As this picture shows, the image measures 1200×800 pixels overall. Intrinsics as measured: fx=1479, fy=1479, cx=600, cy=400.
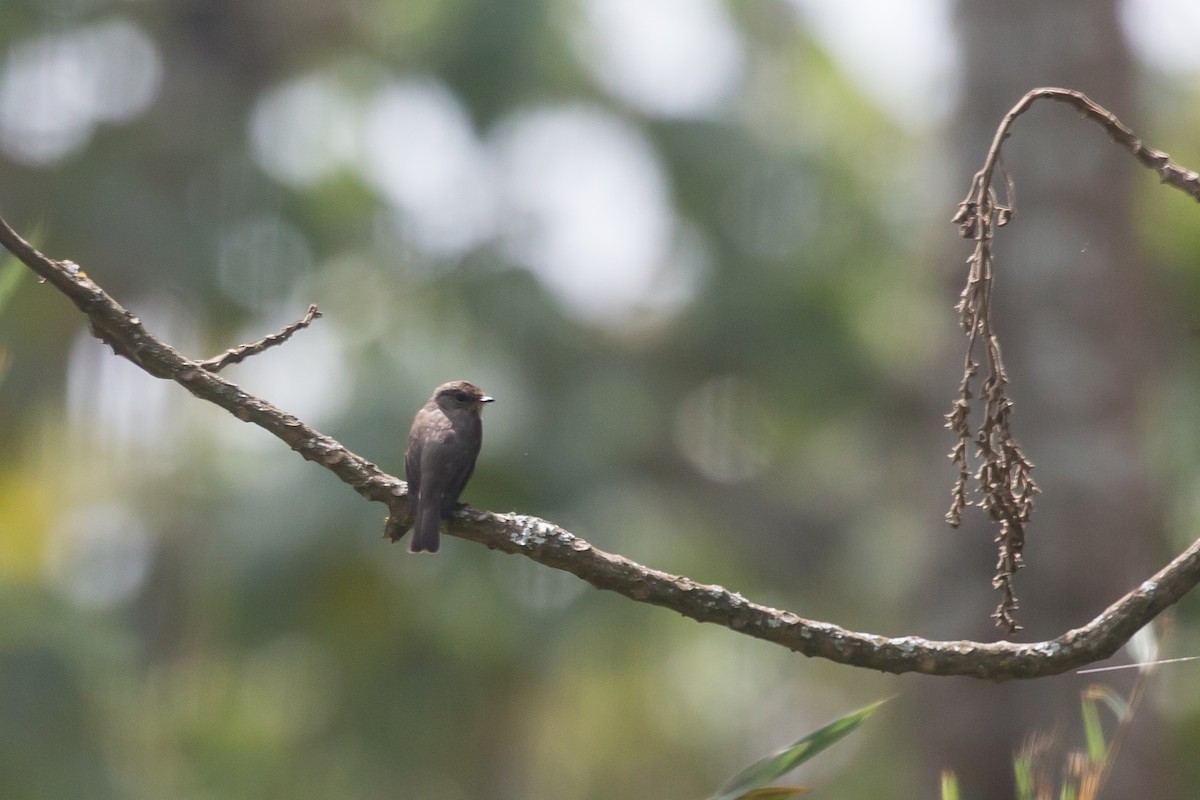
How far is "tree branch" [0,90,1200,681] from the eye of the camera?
255 cm

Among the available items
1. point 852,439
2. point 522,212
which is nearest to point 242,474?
point 522,212

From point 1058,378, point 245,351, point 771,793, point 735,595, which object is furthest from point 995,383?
point 1058,378

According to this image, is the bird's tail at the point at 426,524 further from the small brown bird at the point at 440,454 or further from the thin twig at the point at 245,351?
the thin twig at the point at 245,351

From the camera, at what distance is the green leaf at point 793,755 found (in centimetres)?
280

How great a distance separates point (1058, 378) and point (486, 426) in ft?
19.7

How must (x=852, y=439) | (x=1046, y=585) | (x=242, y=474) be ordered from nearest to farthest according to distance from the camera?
(x=1046, y=585) → (x=242, y=474) → (x=852, y=439)

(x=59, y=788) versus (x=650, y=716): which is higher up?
(x=650, y=716)

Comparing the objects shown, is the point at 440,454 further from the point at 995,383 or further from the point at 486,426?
the point at 486,426

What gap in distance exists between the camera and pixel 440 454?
166 inches

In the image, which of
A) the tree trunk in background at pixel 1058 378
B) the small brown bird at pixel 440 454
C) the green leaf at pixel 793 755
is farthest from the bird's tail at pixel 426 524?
the tree trunk in background at pixel 1058 378

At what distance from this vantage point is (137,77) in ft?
66.8

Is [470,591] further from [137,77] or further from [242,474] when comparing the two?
[137,77]

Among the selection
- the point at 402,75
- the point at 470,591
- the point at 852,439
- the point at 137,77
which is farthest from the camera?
the point at 137,77

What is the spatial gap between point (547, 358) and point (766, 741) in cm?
669
